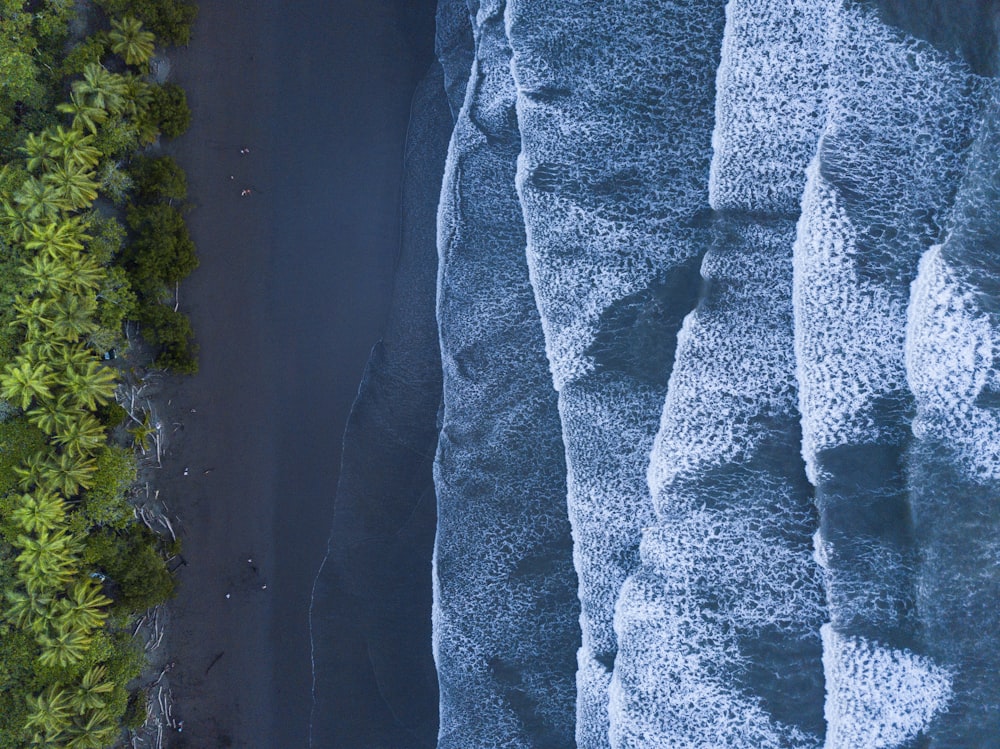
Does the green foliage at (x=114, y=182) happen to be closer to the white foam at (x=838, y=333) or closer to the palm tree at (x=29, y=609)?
the palm tree at (x=29, y=609)

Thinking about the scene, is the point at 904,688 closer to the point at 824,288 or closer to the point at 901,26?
the point at 824,288

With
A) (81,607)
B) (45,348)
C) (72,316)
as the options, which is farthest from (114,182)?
(81,607)

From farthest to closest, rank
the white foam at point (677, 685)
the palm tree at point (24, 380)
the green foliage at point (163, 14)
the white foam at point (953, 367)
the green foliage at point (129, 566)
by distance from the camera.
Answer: the green foliage at point (163, 14) → the green foliage at point (129, 566) → the palm tree at point (24, 380) → the white foam at point (677, 685) → the white foam at point (953, 367)

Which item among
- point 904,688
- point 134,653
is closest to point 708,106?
point 904,688

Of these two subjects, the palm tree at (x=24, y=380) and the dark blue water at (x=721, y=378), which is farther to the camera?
the palm tree at (x=24, y=380)

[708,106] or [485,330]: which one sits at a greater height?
[708,106]

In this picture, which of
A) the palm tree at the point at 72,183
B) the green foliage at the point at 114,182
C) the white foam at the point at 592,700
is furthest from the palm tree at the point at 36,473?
the white foam at the point at 592,700

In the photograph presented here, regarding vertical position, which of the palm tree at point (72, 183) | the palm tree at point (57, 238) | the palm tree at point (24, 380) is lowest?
the palm tree at point (24, 380)
